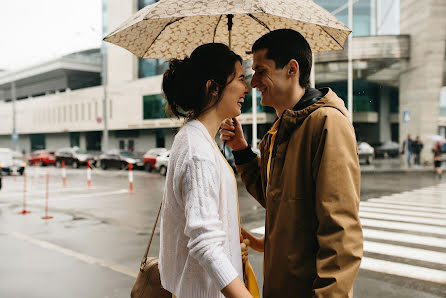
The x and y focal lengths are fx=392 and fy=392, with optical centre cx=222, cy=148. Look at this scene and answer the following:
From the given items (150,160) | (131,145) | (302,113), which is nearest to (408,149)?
(150,160)

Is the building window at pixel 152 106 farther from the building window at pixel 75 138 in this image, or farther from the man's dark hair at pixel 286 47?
the man's dark hair at pixel 286 47

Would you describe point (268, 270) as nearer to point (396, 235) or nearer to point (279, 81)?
point (279, 81)

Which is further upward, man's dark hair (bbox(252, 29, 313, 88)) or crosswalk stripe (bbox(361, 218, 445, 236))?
man's dark hair (bbox(252, 29, 313, 88))

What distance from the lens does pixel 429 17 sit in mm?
23828

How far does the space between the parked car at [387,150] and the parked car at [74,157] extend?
24644 millimetres

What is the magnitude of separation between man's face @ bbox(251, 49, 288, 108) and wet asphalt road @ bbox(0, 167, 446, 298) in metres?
3.13

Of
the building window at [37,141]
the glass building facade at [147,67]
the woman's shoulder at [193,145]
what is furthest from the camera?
the building window at [37,141]

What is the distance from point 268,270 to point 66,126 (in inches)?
2085

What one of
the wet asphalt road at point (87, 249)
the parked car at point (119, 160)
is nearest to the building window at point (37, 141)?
the parked car at point (119, 160)

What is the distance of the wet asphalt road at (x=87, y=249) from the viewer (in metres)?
4.52

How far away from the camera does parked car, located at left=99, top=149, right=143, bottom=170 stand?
26062 mm

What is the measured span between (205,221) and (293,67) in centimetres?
86

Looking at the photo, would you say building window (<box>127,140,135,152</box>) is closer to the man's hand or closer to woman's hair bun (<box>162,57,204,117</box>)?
the man's hand

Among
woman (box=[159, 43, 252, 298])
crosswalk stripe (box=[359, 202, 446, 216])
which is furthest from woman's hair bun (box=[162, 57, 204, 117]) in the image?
crosswalk stripe (box=[359, 202, 446, 216])
